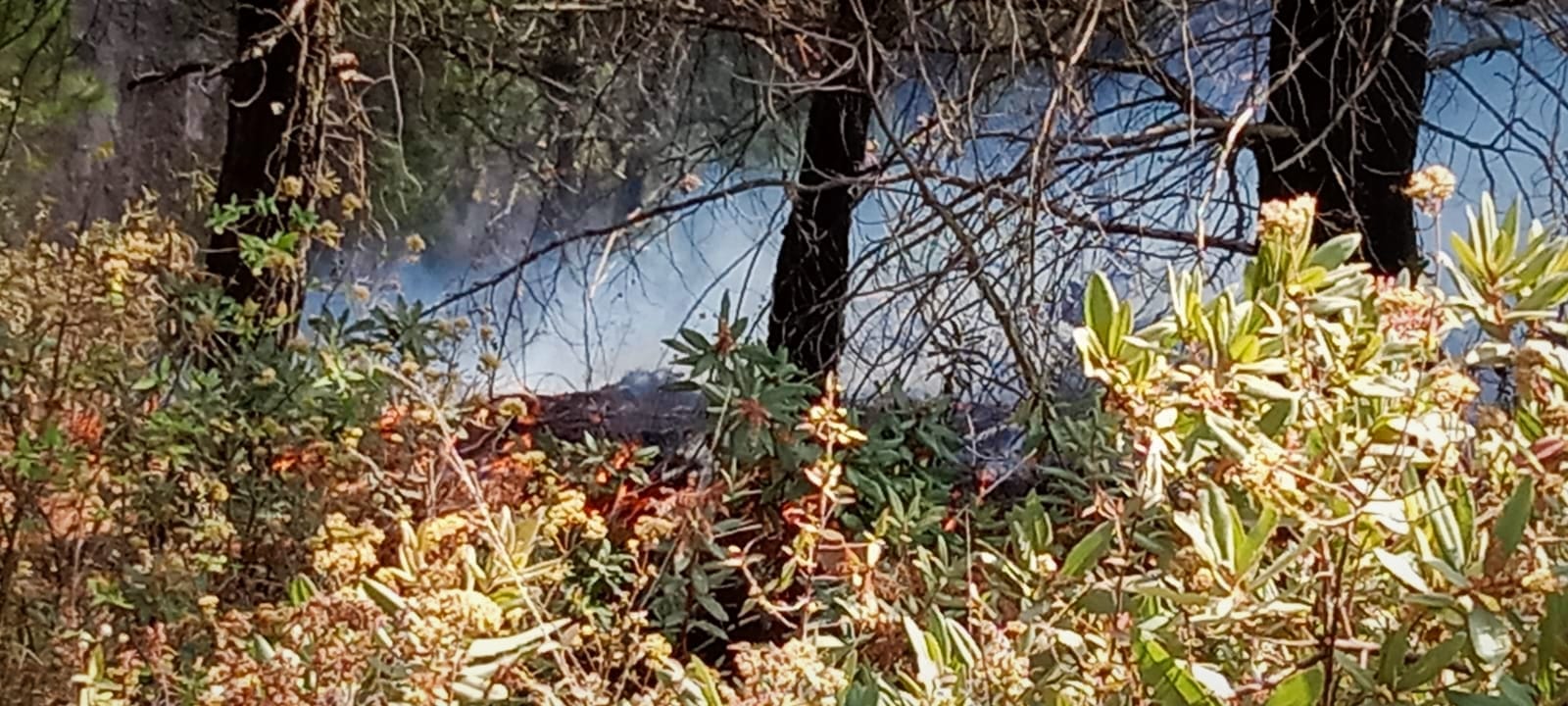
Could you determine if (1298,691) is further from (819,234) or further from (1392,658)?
(819,234)

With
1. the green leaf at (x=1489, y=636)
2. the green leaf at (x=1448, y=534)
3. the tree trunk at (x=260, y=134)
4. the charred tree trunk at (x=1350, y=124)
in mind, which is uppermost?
the tree trunk at (x=260, y=134)

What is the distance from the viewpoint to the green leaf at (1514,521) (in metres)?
0.59

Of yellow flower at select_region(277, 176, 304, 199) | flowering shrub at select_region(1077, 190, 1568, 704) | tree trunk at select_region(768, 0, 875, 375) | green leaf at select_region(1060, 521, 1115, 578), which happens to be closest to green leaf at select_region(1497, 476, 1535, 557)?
flowering shrub at select_region(1077, 190, 1568, 704)

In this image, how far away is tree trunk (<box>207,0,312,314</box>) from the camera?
179cm

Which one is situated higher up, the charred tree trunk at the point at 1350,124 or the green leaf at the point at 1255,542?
the charred tree trunk at the point at 1350,124

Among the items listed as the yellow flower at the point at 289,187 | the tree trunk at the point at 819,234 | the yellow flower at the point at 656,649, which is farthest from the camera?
the tree trunk at the point at 819,234

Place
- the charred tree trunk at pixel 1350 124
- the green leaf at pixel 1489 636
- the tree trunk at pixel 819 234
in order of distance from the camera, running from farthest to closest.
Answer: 1. the tree trunk at pixel 819 234
2. the charred tree trunk at pixel 1350 124
3. the green leaf at pixel 1489 636

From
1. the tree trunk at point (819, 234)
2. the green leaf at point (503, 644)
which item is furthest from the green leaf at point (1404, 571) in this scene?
the tree trunk at point (819, 234)

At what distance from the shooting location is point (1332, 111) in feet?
4.52

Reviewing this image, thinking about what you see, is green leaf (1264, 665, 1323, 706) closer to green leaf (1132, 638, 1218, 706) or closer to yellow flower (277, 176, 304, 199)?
green leaf (1132, 638, 1218, 706)

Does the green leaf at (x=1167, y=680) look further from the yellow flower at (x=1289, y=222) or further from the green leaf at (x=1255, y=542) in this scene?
the yellow flower at (x=1289, y=222)

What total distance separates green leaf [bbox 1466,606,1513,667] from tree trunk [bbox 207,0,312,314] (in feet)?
4.97

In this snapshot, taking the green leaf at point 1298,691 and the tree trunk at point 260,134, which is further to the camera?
the tree trunk at point 260,134

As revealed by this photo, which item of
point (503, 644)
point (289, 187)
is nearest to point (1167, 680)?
point (503, 644)
